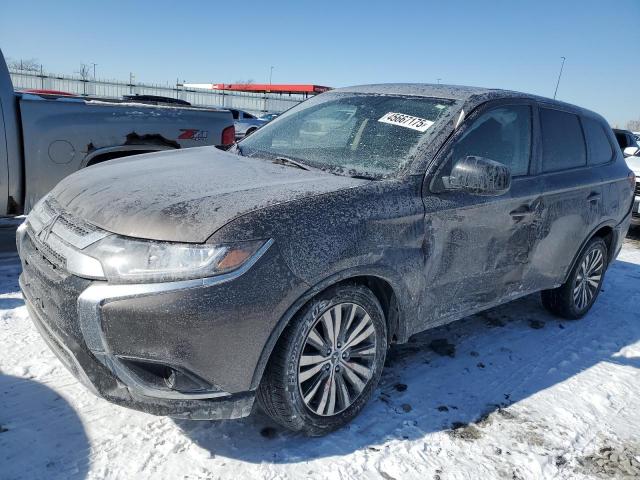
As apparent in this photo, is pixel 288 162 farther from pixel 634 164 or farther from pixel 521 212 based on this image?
pixel 634 164

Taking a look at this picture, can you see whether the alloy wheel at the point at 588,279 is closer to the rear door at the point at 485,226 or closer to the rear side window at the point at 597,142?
the rear side window at the point at 597,142

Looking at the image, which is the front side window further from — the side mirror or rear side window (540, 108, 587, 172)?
rear side window (540, 108, 587, 172)

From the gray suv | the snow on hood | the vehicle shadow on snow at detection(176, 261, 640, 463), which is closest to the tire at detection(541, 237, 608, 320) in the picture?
the vehicle shadow on snow at detection(176, 261, 640, 463)

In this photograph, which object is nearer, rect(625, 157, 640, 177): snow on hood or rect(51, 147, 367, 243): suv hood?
rect(51, 147, 367, 243): suv hood

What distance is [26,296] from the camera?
2723 millimetres

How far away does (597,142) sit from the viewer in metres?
4.55

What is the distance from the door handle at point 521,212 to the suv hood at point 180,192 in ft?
3.89

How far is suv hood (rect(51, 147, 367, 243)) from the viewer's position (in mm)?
2217

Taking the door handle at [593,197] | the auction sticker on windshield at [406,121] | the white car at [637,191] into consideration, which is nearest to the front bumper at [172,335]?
the auction sticker on windshield at [406,121]

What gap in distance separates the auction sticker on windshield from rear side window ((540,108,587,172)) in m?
1.14

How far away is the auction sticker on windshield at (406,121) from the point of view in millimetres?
3166

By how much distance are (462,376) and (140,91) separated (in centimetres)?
3114

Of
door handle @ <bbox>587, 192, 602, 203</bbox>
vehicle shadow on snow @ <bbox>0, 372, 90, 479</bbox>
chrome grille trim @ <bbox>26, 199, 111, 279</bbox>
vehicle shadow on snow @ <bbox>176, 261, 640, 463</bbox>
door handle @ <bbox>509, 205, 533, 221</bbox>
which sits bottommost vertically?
vehicle shadow on snow @ <bbox>0, 372, 90, 479</bbox>

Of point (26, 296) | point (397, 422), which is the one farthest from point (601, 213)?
point (26, 296)
